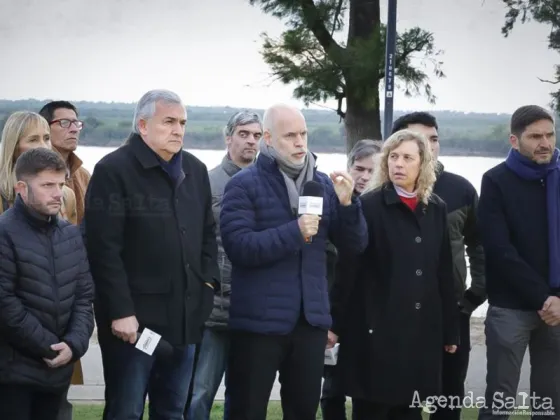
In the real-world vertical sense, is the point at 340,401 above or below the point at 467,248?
below

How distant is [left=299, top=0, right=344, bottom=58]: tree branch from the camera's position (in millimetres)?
10188

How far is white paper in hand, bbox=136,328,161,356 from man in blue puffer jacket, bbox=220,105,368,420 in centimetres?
44

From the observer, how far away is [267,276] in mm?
4660

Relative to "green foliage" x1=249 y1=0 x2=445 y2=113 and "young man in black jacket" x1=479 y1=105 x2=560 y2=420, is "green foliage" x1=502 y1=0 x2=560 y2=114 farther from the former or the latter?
"young man in black jacket" x1=479 y1=105 x2=560 y2=420

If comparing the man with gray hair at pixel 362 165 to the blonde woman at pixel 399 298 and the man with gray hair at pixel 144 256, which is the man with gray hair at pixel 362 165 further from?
the man with gray hair at pixel 144 256

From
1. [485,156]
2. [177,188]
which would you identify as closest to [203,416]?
[177,188]

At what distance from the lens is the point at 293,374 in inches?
185

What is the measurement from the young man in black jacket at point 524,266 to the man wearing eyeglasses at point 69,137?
2.50 metres

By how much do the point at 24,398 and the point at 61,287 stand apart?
537mm

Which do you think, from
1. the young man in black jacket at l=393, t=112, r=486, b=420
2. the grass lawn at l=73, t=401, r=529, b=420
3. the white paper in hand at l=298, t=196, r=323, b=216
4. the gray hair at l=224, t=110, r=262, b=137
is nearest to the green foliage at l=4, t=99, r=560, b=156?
the gray hair at l=224, t=110, r=262, b=137

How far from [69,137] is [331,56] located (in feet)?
16.4

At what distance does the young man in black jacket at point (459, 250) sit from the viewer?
18.4 feet

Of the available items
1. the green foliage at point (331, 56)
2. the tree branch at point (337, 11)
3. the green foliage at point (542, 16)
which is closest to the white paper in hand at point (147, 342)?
the green foliage at point (331, 56)

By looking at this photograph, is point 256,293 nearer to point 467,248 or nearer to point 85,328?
point 85,328
